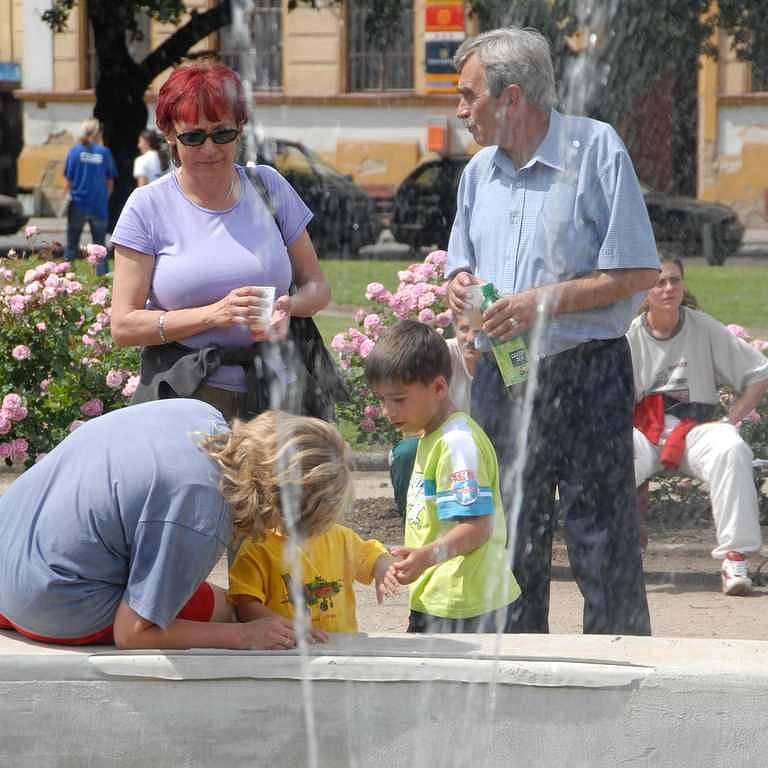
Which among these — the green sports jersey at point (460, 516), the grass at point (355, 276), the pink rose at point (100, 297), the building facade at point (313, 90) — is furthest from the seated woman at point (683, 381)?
the building facade at point (313, 90)

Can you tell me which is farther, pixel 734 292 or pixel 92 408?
pixel 734 292

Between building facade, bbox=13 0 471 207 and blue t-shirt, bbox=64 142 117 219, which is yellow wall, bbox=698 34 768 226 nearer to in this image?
building facade, bbox=13 0 471 207

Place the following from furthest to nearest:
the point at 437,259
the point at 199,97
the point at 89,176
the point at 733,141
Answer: the point at 733,141 < the point at 89,176 < the point at 437,259 < the point at 199,97

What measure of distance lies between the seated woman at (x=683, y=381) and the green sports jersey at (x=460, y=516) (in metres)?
2.08

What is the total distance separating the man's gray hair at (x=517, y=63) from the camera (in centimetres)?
420

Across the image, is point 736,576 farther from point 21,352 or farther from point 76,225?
point 76,225

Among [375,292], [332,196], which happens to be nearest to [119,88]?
[332,196]

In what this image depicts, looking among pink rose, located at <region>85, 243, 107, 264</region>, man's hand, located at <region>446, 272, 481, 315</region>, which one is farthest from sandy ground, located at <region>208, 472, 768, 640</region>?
pink rose, located at <region>85, 243, 107, 264</region>

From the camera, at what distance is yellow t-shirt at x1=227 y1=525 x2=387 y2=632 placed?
3871 millimetres

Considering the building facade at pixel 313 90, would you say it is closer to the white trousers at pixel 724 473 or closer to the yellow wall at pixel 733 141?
the yellow wall at pixel 733 141

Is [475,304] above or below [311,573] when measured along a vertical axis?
above

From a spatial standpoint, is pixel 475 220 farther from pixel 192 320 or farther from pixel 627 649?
pixel 627 649

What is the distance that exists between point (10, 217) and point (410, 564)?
19.6 meters

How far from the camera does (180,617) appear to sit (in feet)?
12.2
